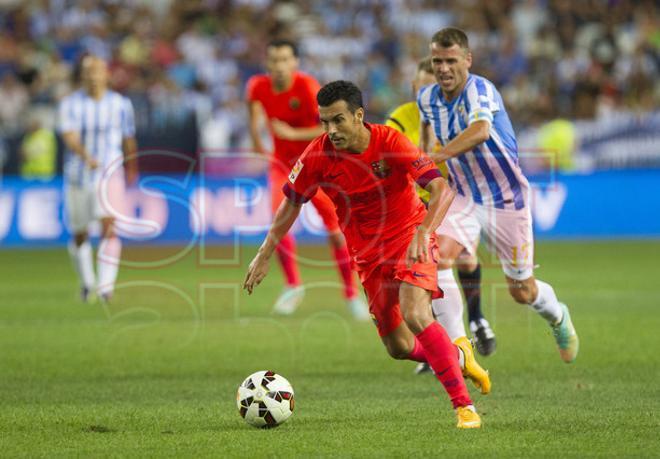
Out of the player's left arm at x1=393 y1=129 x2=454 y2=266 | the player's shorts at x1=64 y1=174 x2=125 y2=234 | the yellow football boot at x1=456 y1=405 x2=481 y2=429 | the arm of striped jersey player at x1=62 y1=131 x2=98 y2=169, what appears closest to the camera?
the player's left arm at x1=393 y1=129 x2=454 y2=266

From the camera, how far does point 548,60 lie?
24.9m

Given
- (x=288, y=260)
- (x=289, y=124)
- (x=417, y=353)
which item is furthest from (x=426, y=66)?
(x=288, y=260)

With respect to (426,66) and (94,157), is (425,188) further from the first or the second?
(94,157)

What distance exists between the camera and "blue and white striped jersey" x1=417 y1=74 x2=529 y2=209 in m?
8.02

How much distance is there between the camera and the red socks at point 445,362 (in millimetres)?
6465

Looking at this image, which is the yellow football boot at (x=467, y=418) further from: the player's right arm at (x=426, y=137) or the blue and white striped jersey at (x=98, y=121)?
the blue and white striped jersey at (x=98, y=121)

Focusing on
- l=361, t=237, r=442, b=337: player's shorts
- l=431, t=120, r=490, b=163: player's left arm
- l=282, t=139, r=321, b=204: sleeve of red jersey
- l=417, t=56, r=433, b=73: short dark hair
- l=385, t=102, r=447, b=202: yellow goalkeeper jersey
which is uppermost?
l=417, t=56, r=433, b=73: short dark hair

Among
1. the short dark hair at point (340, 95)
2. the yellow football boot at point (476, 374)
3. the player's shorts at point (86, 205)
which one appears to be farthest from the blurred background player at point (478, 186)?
the player's shorts at point (86, 205)

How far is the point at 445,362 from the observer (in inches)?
256

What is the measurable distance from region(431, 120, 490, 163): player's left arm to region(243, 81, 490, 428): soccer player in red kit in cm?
52

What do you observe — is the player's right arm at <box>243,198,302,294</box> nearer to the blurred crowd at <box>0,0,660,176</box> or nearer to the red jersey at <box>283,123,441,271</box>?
the red jersey at <box>283,123,441,271</box>

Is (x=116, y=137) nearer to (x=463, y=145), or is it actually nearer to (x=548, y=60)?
(x=463, y=145)

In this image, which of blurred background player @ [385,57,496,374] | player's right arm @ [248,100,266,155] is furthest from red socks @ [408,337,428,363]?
player's right arm @ [248,100,266,155]

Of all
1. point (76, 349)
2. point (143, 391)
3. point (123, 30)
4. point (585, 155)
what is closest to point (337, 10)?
point (123, 30)
